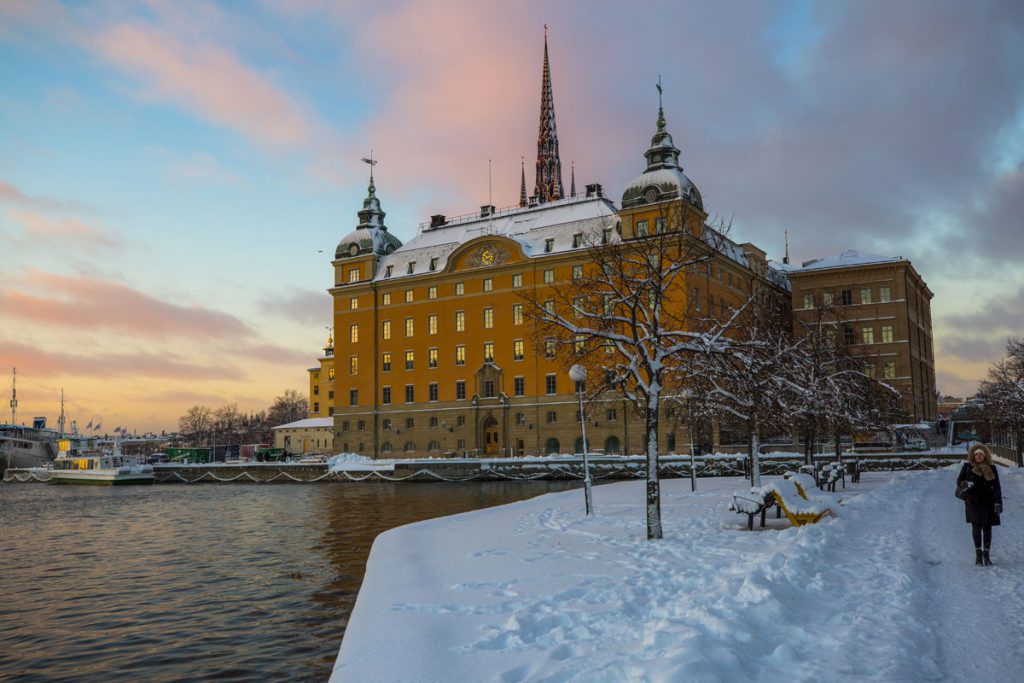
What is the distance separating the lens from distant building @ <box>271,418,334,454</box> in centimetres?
11125

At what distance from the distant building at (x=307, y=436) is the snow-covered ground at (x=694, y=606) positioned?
325 ft

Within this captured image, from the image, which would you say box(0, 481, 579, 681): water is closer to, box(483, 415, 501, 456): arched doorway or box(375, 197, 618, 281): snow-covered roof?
box(483, 415, 501, 456): arched doorway

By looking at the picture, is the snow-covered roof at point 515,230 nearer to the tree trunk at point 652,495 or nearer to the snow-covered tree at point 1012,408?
the snow-covered tree at point 1012,408

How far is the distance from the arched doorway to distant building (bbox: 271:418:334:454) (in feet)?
154

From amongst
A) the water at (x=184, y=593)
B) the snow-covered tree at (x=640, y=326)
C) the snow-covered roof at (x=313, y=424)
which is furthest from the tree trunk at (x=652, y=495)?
the snow-covered roof at (x=313, y=424)

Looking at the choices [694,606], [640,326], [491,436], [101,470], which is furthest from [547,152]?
[694,606]

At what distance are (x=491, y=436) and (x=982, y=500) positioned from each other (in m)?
59.1

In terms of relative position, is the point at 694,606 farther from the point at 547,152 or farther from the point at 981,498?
the point at 547,152

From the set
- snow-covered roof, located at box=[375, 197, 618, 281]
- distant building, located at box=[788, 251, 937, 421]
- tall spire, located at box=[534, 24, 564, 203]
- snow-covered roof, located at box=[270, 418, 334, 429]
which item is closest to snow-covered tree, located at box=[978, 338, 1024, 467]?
distant building, located at box=[788, 251, 937, 421]

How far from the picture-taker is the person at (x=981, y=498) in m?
11.7

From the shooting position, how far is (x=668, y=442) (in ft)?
197

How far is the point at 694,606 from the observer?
27.8ft

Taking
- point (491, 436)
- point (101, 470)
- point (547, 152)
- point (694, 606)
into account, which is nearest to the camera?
point (694, 606)

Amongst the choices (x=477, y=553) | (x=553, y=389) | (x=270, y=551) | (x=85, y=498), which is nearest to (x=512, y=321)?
(x=553, y=389)
